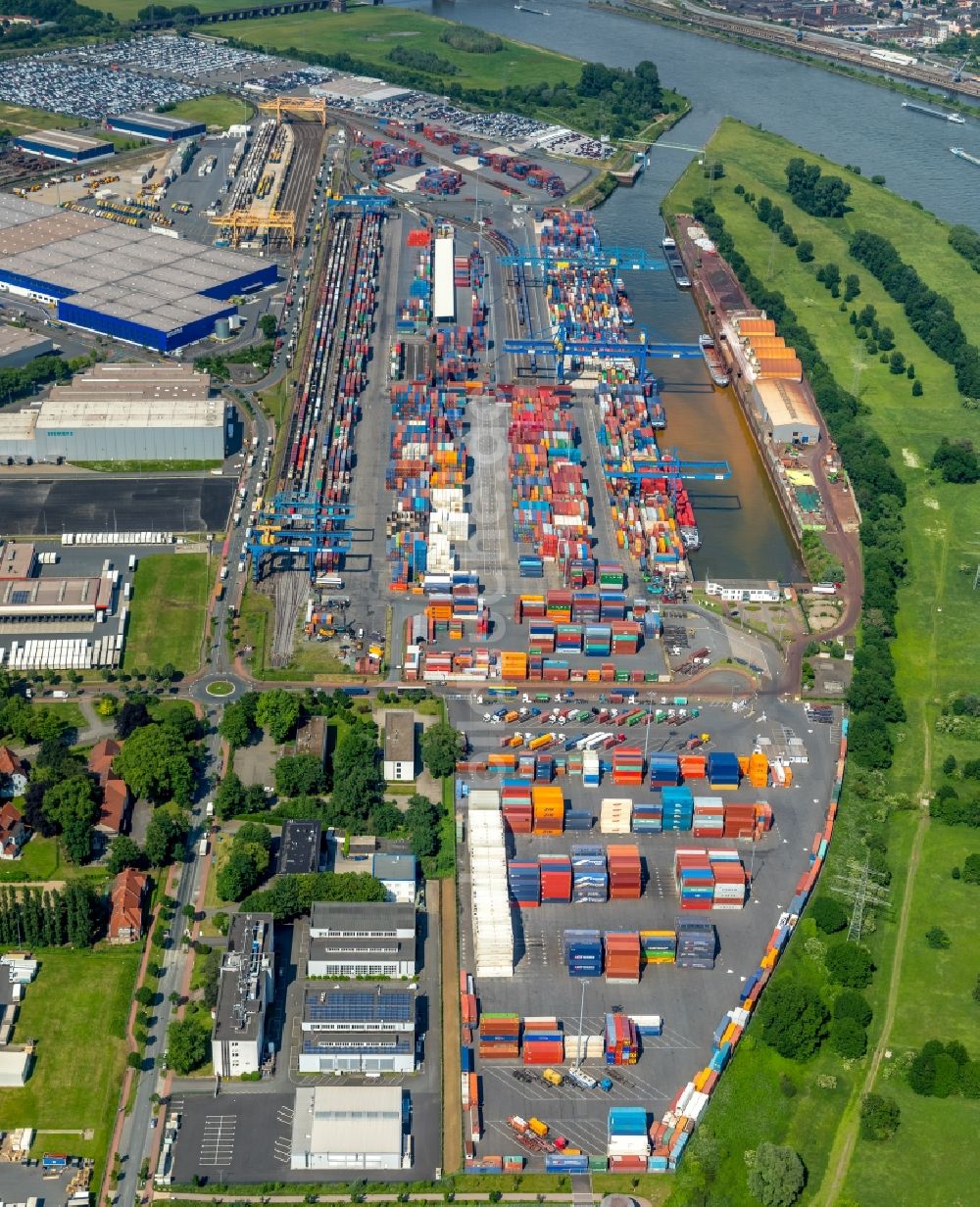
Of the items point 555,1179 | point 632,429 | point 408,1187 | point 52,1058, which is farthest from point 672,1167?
point 632,429

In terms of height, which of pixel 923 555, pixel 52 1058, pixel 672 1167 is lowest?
pixel 52 1058

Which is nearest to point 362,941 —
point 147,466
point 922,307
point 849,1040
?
point 849,1040

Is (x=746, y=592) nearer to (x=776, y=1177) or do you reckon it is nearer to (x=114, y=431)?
(x=776, y=1177)

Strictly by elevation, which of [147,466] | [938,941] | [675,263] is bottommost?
[147,466]

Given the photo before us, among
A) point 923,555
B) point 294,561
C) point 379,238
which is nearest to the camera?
point 294,561

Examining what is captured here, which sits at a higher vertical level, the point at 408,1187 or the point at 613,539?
the point at 613,539

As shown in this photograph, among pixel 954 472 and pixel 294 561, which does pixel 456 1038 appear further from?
pixel 954 472
